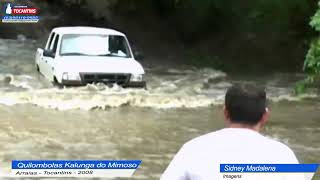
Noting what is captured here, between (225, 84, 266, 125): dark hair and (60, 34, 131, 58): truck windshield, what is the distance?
1165 cm

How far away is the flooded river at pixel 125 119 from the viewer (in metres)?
10.1

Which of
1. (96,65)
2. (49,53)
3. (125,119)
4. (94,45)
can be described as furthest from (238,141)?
(94,45)

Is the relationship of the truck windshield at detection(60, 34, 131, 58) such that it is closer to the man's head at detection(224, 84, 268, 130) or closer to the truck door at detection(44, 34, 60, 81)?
the truck door at detection(44, 34, 60, 81)

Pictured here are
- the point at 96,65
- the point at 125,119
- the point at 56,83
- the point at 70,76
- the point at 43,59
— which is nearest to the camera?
the point at 125,119

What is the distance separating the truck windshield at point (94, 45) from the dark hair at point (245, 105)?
38.2 feet

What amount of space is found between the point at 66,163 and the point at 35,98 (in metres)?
9.16

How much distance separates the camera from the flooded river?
33.2ft

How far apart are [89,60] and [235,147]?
1121 centimetres

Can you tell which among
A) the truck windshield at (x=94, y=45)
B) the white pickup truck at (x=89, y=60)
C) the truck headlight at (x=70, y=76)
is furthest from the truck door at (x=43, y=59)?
the truck headlight at (x=70, y=76)

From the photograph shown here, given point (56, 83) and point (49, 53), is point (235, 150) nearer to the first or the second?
point (56, 83)

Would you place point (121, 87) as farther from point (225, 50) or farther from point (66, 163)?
point (225, 50)

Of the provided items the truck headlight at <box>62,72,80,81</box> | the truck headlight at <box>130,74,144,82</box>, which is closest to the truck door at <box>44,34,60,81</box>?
the truck headlight at <box>62,72,80,81</box>

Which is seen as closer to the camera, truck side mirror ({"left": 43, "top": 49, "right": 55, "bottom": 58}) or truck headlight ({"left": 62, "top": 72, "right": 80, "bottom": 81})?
truck headlight ({"left": 62, "top": 72, "right": 80, "bottom": 81})

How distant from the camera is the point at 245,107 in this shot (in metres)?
2.94
